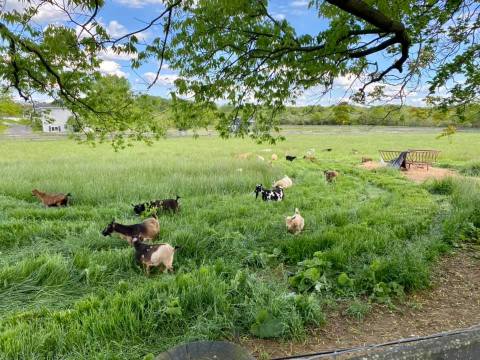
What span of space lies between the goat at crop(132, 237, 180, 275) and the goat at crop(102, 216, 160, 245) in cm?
98

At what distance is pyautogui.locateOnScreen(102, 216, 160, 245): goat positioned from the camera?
5.92 metres

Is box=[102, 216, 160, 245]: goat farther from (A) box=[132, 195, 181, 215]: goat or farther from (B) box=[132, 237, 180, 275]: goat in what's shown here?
(A) box=[132, 195, 181, 215]: goat

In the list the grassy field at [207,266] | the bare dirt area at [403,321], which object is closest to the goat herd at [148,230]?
the grassy field at [207,266]

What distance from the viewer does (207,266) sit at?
470cm

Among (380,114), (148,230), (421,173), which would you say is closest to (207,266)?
(148,230)

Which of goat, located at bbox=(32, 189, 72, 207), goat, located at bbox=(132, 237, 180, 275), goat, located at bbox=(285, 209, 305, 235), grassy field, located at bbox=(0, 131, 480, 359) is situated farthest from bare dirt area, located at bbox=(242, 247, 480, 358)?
goat, located at bbox=(32, 189, 72, 207)

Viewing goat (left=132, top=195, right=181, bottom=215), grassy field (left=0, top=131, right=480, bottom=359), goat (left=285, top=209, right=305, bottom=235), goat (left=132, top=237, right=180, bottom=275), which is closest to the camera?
grassy field (left=0, top=131, right=480, bottom=359)

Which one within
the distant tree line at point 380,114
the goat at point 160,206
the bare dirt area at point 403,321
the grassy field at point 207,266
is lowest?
the bare dirt area at point 403,321

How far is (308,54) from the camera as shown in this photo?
6.02 meters

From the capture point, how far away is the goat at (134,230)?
5918mm

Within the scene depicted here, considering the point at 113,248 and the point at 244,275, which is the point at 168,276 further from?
the point at 113,248

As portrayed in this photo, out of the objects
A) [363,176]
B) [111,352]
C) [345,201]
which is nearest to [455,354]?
[111,352]

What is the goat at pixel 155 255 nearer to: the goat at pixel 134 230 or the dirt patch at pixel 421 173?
the goat at pixel 134 230

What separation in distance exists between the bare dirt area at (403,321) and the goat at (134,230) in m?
3.09
